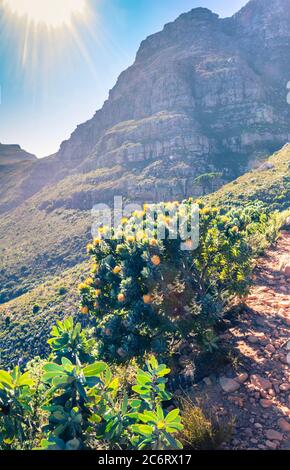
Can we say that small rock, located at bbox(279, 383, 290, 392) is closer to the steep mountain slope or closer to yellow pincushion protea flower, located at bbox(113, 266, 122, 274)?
yellow pincushion protea flower, located at bbox(113, 266, 122, 274)

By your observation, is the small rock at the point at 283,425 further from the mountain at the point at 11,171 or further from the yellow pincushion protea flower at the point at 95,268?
the mountain at the point at 11,171

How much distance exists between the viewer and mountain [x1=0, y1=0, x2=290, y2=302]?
5284 centimetres

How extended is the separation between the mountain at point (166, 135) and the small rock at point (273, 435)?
3999cm

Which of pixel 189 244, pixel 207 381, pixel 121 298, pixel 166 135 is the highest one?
pixel 166 135

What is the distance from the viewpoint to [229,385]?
3146 mm

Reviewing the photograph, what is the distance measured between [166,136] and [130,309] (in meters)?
66.5

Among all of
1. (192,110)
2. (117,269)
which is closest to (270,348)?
(117,269)

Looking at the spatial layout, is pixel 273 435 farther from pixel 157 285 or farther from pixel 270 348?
pixel 157 285

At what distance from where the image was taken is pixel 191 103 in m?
75.6

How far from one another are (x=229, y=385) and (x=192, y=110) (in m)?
78.9

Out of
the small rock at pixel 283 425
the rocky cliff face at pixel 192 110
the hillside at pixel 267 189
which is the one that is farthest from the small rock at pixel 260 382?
the rocky cliff face at pixel 192 110

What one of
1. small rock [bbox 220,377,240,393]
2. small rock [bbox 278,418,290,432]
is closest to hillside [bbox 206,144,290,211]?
small rock [bbox 220,377,240,393]

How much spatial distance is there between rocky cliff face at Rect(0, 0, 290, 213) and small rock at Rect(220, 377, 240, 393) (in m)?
50.9
